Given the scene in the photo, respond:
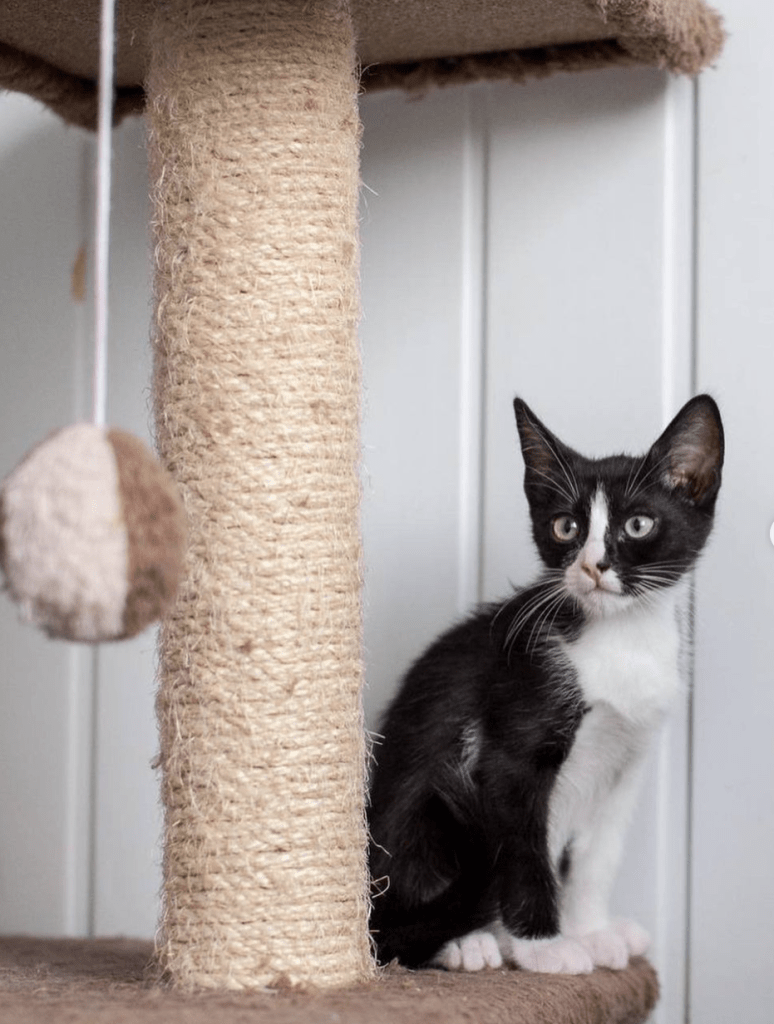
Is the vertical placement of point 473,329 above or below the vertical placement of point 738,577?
above

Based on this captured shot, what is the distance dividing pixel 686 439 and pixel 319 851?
1.45 feet

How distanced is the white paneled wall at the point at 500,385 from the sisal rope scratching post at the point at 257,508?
421 millimetres

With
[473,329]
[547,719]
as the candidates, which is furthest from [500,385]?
[547,719]

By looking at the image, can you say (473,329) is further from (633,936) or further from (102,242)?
(102,242)

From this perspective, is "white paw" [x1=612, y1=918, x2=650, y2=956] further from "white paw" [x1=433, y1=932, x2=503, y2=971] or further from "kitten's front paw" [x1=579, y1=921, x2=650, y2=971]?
"white paw" [x1=433, y1=932, x2=503, y2=971]

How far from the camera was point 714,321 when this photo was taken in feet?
4.15

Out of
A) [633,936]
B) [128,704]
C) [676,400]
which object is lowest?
[633,936]

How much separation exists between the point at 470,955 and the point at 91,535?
552 millimetres

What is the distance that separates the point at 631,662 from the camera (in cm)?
108

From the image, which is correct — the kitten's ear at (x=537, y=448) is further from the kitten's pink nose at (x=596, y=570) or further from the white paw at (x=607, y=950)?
the white paw at (x=607, y=950)

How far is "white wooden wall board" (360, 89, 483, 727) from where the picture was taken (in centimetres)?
137

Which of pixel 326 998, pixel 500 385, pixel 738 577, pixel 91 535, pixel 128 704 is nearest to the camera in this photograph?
pixel 91 535

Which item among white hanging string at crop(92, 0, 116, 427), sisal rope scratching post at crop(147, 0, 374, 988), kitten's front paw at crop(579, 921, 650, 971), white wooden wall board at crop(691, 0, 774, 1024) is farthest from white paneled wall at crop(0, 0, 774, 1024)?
white hanging string at crop(92, 0, 116, 427)

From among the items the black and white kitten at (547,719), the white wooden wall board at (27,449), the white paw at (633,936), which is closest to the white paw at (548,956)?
the black and white kitten at (547,719)
